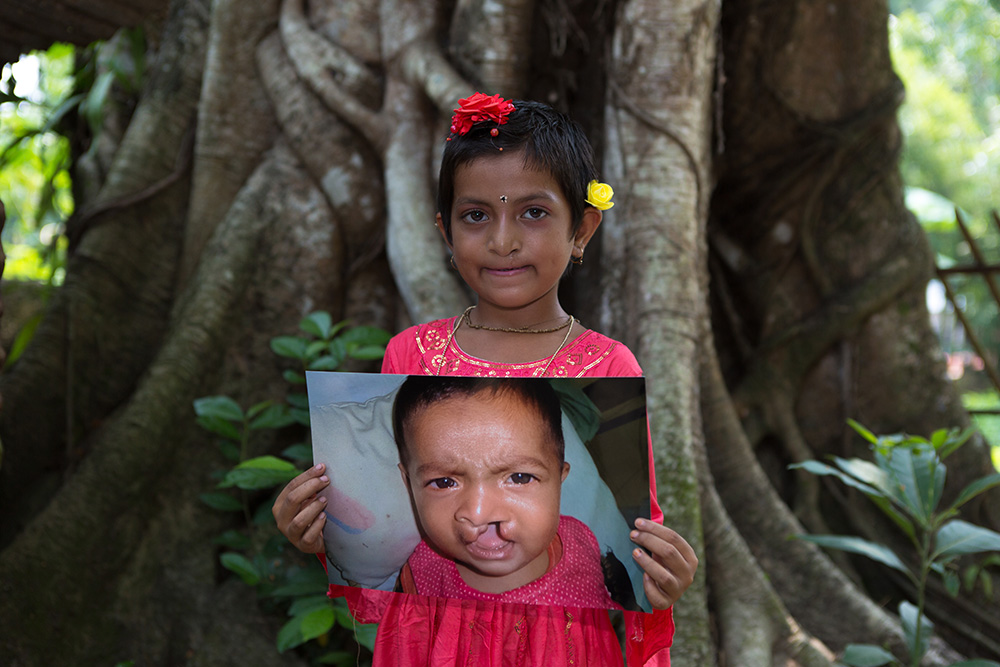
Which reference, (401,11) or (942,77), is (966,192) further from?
(401,11)

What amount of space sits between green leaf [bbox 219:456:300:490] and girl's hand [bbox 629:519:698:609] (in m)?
1.09

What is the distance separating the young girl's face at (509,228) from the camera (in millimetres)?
1151

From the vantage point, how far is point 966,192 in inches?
628

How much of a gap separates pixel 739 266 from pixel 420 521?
9.44 ft

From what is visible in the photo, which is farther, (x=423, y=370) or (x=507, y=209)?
(x=423, y=370)

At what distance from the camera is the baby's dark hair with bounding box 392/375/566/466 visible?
1023 millimetres

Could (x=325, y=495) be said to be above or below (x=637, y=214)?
below

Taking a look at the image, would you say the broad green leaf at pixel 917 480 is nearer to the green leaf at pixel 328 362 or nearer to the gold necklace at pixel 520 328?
the gold necklace at pixel 520 328

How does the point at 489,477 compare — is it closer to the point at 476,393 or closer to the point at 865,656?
the point at 476,393

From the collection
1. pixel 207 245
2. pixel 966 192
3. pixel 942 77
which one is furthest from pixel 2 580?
pixel 942 77

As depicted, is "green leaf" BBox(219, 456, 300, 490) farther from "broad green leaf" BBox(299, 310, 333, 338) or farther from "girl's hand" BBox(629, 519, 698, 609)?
"girl's hand" BBox(629, 519, 698, 609)

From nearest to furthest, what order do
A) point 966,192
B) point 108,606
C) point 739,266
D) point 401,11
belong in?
1. point 108,606
2. point 401,11
3. point 739,266
4. point 966,192

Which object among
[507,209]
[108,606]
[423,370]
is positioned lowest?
[108,606]

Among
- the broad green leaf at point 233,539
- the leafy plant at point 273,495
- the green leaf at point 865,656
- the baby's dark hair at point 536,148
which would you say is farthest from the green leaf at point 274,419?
the green leaf at point 865,656
